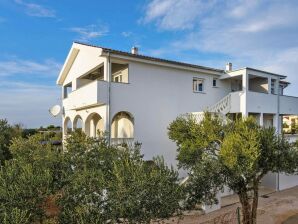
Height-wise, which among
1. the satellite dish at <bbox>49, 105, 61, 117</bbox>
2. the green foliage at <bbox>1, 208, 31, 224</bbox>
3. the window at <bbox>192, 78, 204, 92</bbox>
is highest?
the window at <bbox>192, 78, 204, 92</bbox>

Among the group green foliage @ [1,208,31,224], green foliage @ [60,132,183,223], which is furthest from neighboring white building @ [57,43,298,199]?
green foliage @ [1,208,31,224]

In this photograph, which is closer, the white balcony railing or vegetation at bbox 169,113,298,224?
vegetation at bbox 169,113,298,224

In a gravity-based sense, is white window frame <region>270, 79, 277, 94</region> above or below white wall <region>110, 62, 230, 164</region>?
above

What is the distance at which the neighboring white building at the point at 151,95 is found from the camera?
1790 cm

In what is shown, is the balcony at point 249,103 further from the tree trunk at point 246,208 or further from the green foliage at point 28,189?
the green foliage at point 28,189

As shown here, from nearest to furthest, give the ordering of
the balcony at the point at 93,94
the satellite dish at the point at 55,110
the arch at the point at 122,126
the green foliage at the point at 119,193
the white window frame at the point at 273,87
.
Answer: the green foliage at the point at 119,193
the balcony at the point at 93,94
the arch at the point at 122,126
the white window frame at the point at 273,87
the satellite dish at the point at 55,110

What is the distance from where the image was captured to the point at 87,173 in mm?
7383

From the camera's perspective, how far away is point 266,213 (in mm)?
17656

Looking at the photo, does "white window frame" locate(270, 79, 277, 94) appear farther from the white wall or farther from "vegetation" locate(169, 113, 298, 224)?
"vegetation" locate(169, 113, 298, 224)

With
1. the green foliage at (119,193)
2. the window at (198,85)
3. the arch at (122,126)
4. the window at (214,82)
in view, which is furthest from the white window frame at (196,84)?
the green foliage at (119,193)

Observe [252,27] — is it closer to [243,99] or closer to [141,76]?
[243,99]

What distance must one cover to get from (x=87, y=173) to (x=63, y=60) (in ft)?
76.3

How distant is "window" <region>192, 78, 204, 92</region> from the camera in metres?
22.6

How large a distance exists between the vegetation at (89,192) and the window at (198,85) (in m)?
15.0
